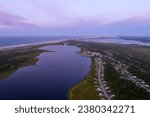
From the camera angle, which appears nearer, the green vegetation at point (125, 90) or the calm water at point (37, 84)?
the green vegetation at point (125, 90)

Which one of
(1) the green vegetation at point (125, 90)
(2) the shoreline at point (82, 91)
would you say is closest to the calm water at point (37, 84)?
(2) the shoreline at point (82, 91)

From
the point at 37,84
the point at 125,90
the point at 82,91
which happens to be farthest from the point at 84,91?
the point at 37,84

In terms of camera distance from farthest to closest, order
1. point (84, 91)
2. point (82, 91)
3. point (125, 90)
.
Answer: point (82, 91)
point (84, 91)
point (125, 90)

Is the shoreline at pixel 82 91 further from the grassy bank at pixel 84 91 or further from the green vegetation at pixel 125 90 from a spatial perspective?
the green vegetation at pixel 125 90

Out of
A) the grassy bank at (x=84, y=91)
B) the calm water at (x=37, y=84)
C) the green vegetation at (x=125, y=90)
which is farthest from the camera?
the calm water at (x=37, y=84)

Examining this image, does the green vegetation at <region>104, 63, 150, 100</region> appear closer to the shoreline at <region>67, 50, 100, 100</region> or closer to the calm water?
the shoreline at <region>67, 50, 100, 100</region>

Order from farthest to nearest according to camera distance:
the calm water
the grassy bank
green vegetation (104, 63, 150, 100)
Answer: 1. the calm water
2. the grassy bank
3. green vegetation (104, 63, 150, 100)

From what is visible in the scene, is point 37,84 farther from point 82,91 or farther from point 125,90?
point 125,90

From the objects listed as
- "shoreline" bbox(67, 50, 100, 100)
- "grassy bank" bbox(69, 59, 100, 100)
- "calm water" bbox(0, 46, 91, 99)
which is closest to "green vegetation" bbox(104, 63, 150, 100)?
"grassy bank" bbox(69, 59, 100, 100)

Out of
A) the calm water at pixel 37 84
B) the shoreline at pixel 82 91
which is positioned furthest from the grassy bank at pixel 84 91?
the calm water at pixel 37 84

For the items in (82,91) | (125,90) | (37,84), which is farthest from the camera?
(37,84)

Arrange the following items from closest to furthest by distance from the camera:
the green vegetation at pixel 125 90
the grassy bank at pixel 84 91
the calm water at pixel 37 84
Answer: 1. the green vegetation at pixel 125 90
2. the grassy bank at pixel 84 91
3. the calm water at pixel 37 84
